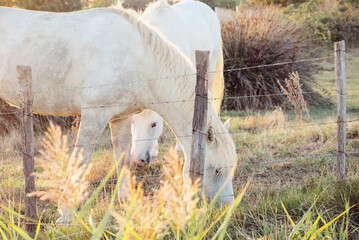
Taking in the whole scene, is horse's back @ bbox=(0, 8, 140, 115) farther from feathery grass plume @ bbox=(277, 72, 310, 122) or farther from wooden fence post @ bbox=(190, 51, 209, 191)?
feathery grass plume @ bbox=(277, 72, 310, 122)

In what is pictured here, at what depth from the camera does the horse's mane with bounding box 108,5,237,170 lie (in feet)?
11.6

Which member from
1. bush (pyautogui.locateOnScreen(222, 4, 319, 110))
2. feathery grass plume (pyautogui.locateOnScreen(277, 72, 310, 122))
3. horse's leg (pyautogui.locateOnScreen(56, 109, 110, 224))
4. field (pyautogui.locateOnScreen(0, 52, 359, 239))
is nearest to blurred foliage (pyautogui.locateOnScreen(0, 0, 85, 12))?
bush (pyautogui.locateOnScreen(222, 4, 319, 110))

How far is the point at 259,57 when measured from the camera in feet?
30.5

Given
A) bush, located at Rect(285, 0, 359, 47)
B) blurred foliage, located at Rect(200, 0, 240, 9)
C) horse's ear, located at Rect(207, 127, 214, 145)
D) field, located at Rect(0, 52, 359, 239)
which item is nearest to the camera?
field, located at Rect(0, 52, 359, 239)

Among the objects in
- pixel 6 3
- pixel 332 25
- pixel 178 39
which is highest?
pixel 6 3

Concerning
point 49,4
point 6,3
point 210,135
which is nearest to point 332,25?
point 49,4

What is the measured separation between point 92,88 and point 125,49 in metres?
0.46

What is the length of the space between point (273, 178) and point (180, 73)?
1.73m

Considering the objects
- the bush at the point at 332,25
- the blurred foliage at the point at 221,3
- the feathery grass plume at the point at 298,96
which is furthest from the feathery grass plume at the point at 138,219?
the blurred foliage at the point at 221,3

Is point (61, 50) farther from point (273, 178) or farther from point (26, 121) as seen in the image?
point (273, 178)

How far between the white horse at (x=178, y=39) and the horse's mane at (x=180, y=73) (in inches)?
12.5

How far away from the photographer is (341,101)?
3887 mm

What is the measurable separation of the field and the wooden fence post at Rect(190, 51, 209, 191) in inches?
18.5

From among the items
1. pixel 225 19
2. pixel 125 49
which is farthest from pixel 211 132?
pixel 225 19
